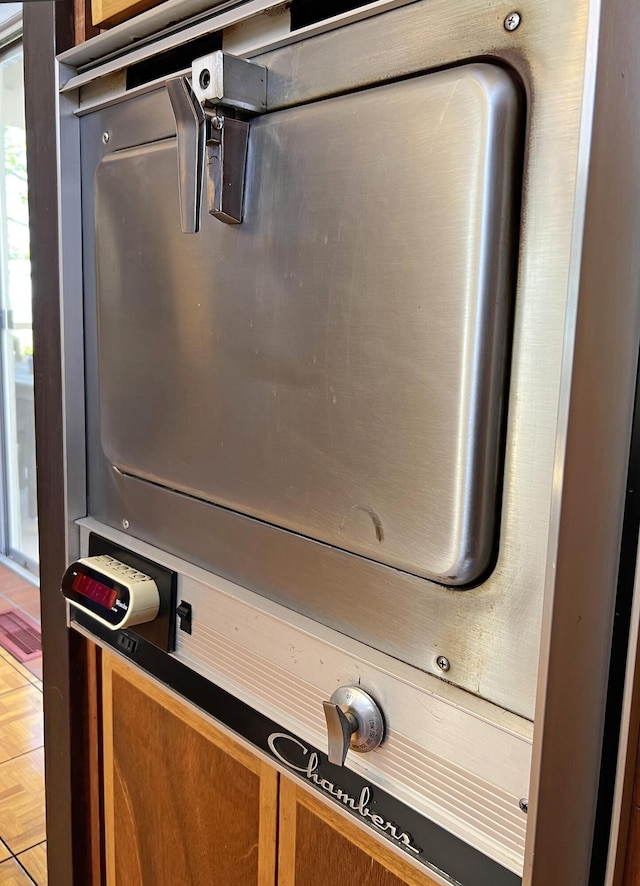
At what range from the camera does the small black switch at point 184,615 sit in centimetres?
82

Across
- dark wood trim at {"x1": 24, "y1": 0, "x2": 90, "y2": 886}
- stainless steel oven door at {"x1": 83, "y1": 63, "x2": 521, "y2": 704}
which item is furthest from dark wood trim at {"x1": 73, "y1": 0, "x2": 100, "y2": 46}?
stainless steel oven door at {"x1": 83, "y1": 63, "x2": 521, "y2": 704}

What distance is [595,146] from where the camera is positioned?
1.49ft

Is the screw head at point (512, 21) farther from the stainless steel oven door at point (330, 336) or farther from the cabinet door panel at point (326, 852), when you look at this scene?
the cabinet door panel at point (326, 852)

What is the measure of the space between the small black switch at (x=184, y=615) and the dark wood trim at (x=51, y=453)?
292mm

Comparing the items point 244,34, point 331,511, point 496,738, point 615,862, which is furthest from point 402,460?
point 244,34

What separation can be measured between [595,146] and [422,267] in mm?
150

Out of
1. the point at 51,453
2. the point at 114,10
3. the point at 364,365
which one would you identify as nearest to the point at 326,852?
the point at 364,365

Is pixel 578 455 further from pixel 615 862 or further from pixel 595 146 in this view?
pixel 615 862

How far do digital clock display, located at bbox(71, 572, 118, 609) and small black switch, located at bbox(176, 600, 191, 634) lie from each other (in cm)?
8

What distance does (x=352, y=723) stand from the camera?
0.62 m

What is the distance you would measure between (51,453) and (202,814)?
0.54m

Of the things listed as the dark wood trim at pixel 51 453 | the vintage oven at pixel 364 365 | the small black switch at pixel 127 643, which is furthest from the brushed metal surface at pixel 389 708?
the dark wood trim at pixel 51 453

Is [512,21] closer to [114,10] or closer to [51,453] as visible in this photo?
[114,10]

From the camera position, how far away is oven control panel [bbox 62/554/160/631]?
83cm
